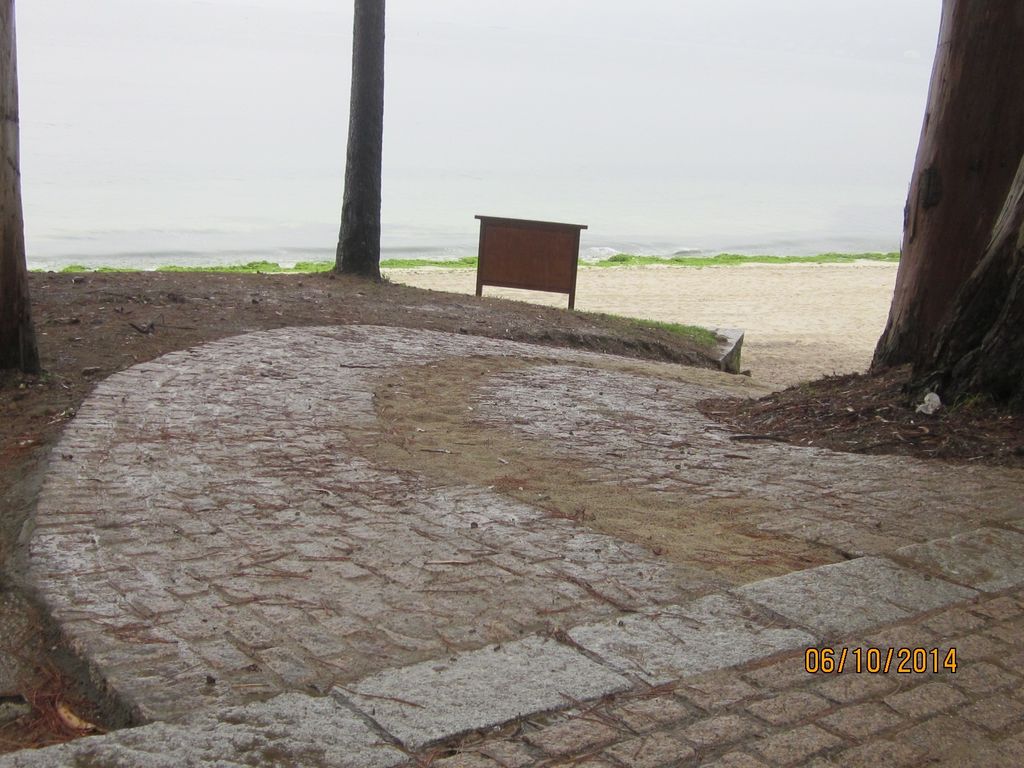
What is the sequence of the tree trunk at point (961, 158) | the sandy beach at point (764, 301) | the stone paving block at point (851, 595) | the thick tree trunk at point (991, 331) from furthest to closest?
the sandy beach at point (764, 301), the tree trunk at point (961, 158), the thick tree trunk at point (991, 331), the stone paving block at point (851, 595)

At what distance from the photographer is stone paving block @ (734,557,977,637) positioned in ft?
12.5

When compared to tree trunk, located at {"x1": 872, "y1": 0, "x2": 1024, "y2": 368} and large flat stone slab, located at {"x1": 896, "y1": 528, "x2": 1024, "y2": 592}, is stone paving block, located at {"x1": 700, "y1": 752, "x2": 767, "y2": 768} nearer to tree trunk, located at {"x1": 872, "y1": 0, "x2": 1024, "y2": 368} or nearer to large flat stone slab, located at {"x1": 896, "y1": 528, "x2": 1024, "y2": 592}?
large flat stone slab, located at {"x1": 896, "y1": 528, "x2": 1024, "y2": 592}

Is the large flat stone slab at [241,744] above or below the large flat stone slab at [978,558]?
below

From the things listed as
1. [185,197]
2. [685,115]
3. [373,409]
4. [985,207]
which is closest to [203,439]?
[373,409]

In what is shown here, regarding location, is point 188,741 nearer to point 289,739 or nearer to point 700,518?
point 289,739

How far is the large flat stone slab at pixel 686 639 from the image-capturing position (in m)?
3.47

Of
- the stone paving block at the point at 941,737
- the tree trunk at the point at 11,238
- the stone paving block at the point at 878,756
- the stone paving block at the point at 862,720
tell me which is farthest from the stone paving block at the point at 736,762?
the tree trunk at the point at 11,238

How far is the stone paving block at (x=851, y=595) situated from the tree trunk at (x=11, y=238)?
4.74 metres

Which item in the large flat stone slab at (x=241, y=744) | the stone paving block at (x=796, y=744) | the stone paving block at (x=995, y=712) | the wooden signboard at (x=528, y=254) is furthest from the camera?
the wooden signboard at (x=528, y=254)

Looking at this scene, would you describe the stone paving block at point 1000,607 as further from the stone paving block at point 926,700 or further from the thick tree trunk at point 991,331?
the thick tree trunk at point 991,331

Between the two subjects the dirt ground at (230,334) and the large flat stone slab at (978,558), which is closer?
the dirt ground at (230,334)

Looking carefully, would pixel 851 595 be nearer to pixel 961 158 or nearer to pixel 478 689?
pixel 478 689

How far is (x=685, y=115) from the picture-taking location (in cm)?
10738
